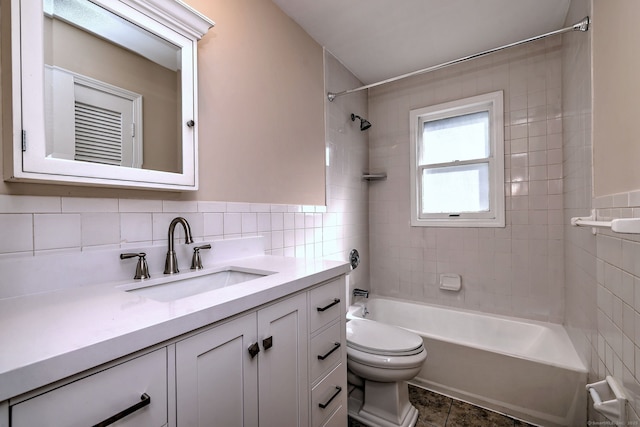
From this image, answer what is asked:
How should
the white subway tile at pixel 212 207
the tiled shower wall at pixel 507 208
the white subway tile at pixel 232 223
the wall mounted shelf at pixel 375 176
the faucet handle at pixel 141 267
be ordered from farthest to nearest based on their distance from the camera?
1. the wall mounted shelf at pixel 375 176
2. the tiled shower wall at pixel 507 208
3. the white subway tile at pixel 232 223
4. the white subway tile at pixel 212 207
5. the faucet handle at pixel 141 267

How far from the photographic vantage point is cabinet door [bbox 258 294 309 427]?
0.86m

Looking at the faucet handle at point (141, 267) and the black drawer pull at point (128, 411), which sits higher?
the faucet handle at point (141, 267)

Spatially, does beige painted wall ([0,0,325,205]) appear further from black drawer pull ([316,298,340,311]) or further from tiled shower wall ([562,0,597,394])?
tiled shower wall ([562,0,597,394])

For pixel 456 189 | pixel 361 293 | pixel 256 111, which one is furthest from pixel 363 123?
pixel 361 293

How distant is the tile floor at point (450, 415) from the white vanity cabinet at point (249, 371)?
1.04m

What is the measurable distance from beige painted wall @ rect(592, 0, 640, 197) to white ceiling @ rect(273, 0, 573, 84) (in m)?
0.66

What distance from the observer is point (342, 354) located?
1281 mm

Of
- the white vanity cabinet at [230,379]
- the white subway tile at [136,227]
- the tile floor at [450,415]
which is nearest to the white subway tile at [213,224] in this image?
the white subway tile at [136,227]

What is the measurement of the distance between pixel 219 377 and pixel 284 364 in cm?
26

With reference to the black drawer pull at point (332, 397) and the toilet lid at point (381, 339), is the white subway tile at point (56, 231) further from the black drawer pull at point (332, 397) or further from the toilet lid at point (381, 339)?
the toilet lid at point (381, 339)

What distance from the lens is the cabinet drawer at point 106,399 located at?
455mm

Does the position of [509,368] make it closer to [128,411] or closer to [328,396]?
[328,396]

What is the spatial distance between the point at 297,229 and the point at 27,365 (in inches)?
59.5

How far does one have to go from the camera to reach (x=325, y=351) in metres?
1.15
